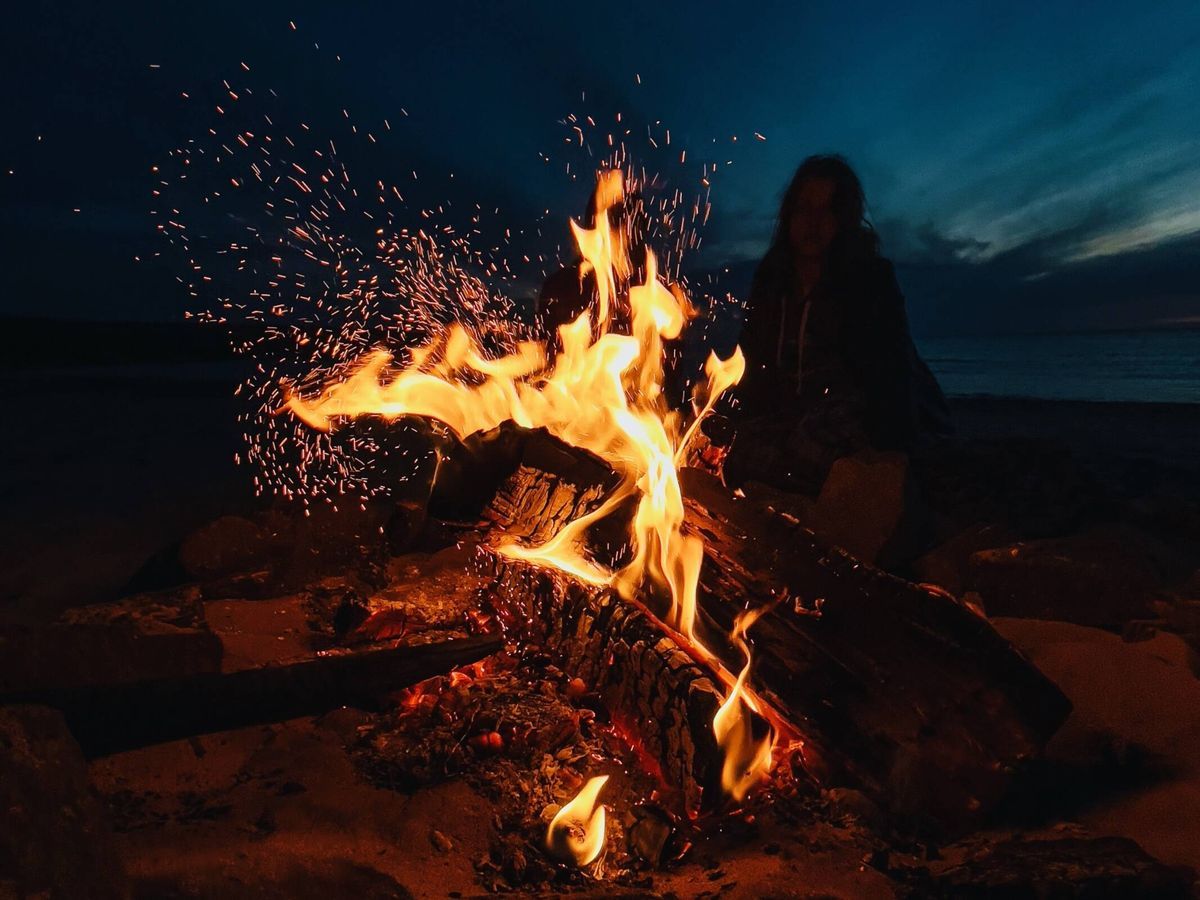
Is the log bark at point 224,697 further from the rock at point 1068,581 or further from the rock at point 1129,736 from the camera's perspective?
the rock at point 1068,581

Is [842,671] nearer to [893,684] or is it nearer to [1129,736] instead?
[893,684]

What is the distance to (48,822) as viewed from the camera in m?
1.70

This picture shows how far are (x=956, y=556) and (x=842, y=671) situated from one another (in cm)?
206

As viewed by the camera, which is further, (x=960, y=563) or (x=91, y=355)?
(x=91, y=355)

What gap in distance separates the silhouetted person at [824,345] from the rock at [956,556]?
1064mm

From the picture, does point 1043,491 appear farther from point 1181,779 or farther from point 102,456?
point 102,456

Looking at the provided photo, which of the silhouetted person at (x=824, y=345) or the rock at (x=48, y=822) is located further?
the silhouetted person at (x=824, y=345)

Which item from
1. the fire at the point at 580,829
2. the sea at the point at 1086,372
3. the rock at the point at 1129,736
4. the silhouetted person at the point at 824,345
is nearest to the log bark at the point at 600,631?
the fire at the point at 580,829

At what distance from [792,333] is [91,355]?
21.5 metres

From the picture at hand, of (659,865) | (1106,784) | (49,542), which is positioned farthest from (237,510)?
(1106,784)

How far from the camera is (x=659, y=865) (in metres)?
2.20

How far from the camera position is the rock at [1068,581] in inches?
142

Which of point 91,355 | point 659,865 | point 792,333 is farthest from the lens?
point 91,355

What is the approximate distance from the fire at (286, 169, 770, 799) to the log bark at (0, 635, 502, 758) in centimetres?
85
